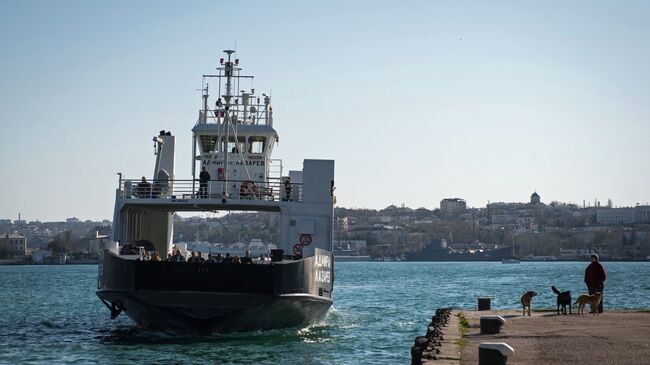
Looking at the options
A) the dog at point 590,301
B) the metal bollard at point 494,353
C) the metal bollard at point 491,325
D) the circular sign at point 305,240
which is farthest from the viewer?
the circular sign at point 305,240

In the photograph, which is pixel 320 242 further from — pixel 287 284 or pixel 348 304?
pixel 348 304

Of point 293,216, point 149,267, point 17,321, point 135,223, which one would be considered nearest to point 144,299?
point 149,267

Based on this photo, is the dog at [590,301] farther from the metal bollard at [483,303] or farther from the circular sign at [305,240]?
the circular sign at [305,240]

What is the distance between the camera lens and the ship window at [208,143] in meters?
29.5

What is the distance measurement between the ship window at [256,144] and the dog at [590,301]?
1244cm

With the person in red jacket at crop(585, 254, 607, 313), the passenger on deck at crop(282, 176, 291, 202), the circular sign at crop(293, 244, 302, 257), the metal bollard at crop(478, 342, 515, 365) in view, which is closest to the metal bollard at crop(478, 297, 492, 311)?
the person in red jacket at crop(585, 254, 607, 313)

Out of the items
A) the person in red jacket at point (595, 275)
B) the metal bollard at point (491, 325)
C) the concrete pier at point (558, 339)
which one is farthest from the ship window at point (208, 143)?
the metal bollard at point (491, 325)

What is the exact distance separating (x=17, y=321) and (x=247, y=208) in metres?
9.16

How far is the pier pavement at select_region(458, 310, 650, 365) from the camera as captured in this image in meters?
13.2

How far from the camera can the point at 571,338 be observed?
1546cm

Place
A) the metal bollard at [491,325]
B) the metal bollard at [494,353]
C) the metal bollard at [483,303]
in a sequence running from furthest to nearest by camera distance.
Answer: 1. the metal bollard at [483,303]
2. the metal bollard at [491,325]
3. the metal bollard at [494,353]

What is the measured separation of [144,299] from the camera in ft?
67.8

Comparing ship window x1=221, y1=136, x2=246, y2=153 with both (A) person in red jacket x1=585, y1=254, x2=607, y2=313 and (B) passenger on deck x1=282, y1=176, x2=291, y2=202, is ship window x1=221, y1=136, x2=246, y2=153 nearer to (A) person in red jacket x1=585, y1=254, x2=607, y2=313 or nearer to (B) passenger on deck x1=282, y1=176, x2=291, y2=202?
(B) passenger on deck x1=282, y1=176, x2=291, y2=202

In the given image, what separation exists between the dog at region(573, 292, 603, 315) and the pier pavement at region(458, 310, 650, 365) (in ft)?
0.76
